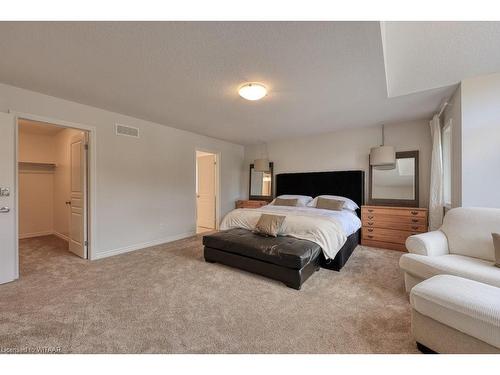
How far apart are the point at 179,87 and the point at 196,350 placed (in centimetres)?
263

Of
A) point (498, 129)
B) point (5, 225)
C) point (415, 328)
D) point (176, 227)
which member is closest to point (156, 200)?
point (176, 227)

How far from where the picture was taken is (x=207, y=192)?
592 cm

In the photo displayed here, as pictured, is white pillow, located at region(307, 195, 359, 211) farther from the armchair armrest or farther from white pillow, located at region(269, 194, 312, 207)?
the armchair armrest

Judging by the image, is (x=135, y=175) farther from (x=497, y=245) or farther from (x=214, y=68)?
(x=497, y=245)

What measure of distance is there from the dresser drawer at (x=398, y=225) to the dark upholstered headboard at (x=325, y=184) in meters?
0.49

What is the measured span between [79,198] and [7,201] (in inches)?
36.9

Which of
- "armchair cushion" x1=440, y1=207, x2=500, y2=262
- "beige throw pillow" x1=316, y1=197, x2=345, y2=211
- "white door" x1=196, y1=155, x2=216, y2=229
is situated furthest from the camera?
"white door" x1=196, y1=155, x2=216, y2=229

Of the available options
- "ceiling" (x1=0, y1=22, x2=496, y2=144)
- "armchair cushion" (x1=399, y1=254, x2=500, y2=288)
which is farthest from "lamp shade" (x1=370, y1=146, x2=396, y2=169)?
"armchair cushion" (x1=399, y1=254, x2=500, y2=288)

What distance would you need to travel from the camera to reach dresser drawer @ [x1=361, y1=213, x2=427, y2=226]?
3.64 m

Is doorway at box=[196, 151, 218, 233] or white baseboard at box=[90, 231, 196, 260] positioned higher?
doorway at box=[196, 151, 218, 233]

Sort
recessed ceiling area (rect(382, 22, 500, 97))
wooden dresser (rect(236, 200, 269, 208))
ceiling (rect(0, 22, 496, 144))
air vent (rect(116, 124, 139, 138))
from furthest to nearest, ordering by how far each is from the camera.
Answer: wooden dresser (rect(236, 200, 269, 208)) → air vent (rect(116, 124, 139, 138)) → recessed ceiling area (rect(382, 22, 500, 97)) → ceiling (rect(0, 22, 496, 144))

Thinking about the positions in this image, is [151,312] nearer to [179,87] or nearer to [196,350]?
[196,350]

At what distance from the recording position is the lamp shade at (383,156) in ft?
13.2

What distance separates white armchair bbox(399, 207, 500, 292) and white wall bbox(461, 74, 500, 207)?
34 cm
